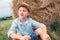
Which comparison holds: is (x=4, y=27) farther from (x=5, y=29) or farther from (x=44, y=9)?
(x=44, y=9)

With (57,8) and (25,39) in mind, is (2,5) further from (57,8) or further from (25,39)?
(25,39)

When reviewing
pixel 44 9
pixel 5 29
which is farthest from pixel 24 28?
pixel 5 29

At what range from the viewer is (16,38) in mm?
2238

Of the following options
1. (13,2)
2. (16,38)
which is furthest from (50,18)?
(16,38)

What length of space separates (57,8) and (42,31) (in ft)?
2.97

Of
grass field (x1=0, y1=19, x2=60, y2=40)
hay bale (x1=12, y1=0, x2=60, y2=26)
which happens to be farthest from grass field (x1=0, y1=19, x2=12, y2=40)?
hay bale (x1=12, y1=0, x2=60, y2=26)

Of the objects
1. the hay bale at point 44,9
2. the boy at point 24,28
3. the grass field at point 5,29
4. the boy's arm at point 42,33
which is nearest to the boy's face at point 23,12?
the boy at point 24,28

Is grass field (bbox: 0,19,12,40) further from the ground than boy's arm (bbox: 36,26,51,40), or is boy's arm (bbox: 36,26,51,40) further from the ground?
boy's arm (bbox: 36,26,51,40)

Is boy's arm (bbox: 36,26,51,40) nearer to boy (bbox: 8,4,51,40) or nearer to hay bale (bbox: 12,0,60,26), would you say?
boy (bbox: 8,4,51,40)

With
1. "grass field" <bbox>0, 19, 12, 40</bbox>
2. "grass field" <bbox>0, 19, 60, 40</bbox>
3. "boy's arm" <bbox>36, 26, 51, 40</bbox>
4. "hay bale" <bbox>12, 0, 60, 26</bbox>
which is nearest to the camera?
"boy's arm" <bbox>36, 26, 51, 40</bbox>

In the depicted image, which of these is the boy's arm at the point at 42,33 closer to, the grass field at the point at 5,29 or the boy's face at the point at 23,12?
the boy's face at the point at 23,12

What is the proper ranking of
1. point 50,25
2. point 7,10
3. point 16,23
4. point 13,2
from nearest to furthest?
point 16,23, point 13,2, point 50,25, point 7,10

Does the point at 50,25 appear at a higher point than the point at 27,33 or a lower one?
lower

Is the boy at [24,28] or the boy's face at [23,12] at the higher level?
the boy's face at [23,12]
